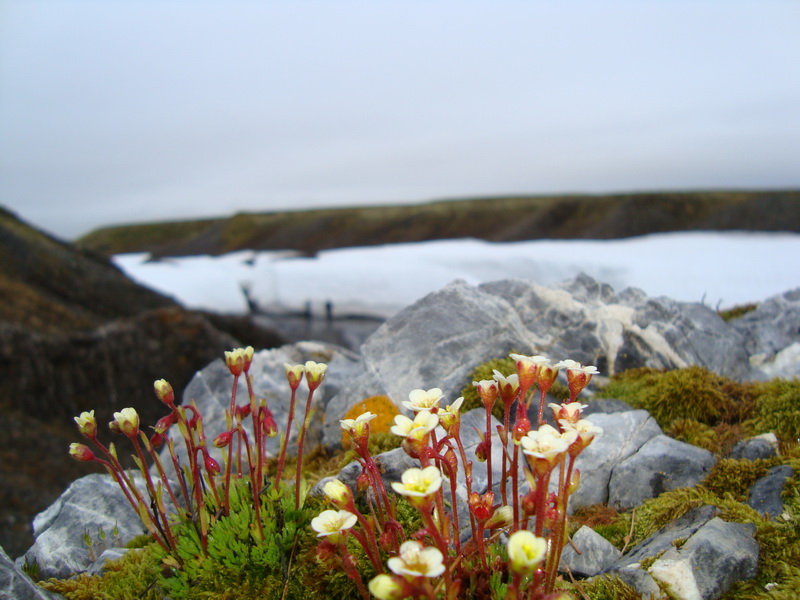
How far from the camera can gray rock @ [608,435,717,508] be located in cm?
321

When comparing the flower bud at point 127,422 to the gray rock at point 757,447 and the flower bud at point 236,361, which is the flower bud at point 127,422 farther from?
the gray rock at point 757,447

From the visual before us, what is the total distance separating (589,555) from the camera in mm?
2576

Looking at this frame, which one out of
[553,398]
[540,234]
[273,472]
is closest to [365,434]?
[273,472]

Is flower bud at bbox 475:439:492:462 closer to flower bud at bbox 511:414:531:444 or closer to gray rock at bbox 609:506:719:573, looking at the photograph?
flower bud at bbox 511:414:531:444

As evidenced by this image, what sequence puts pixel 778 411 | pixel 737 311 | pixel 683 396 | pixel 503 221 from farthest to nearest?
pixel 503 221, pixel 737 311, pixel 683 396, pixel 778 411

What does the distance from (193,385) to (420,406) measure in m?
3.64

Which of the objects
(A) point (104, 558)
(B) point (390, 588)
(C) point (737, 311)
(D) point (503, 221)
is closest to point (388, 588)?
(B) point (390, 588)

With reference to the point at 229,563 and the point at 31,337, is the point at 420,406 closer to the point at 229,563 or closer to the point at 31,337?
the point at 229,563

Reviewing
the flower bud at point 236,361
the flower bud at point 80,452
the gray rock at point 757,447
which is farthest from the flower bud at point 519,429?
the gray rock at point 757,447

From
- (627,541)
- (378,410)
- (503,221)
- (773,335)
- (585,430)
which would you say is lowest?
(627,541)

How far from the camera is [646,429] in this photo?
3623 millimetres

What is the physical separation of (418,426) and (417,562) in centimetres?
45

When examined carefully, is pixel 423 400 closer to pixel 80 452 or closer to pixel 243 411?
pixel 243 411

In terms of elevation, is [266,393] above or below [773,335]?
below
